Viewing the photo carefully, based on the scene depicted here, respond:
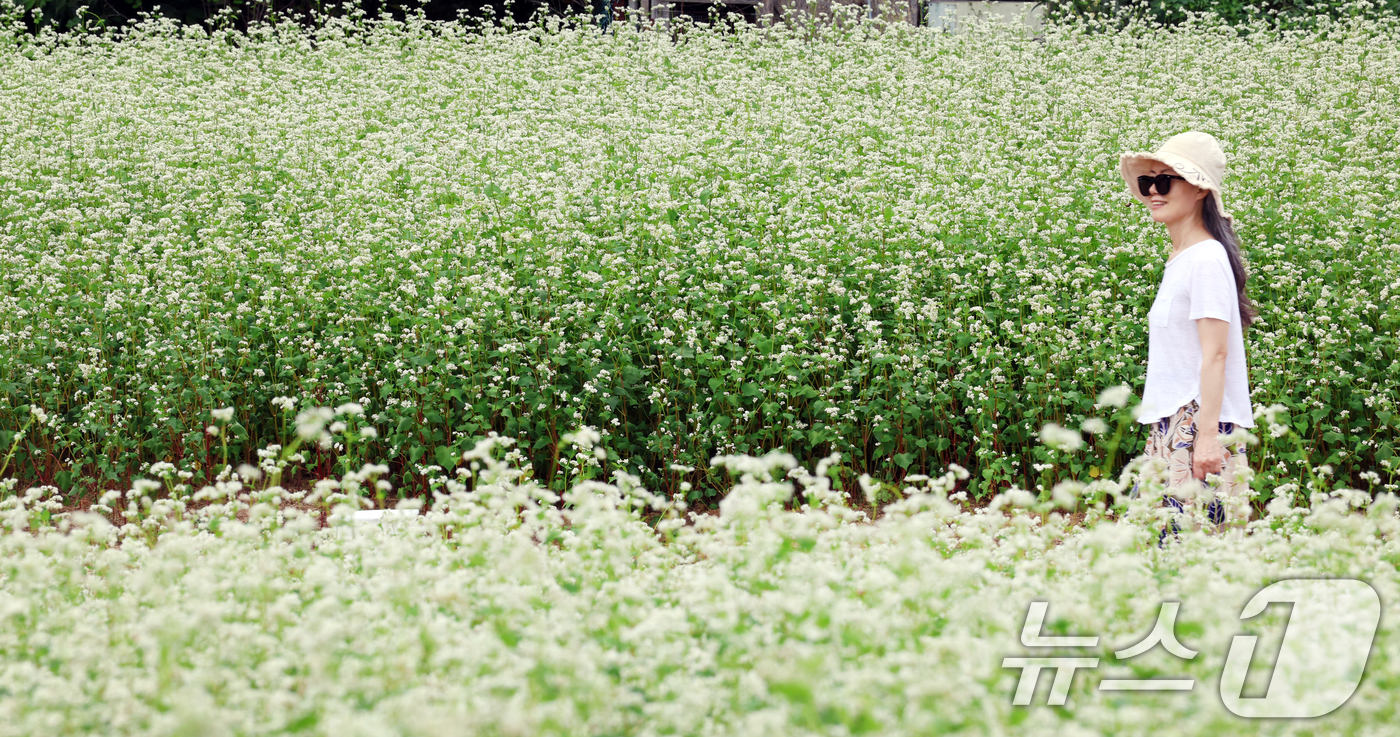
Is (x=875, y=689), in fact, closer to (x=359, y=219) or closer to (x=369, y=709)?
(x=369, y=709)

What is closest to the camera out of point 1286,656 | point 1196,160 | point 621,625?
point 1286,656

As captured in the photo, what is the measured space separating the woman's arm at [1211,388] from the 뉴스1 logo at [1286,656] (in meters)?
1.18

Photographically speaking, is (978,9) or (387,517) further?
(978,9)

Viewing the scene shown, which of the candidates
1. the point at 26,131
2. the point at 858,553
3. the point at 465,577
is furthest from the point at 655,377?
the point at 26,131

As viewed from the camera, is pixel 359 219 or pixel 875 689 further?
pixel 359 219

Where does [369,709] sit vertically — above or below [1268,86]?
below

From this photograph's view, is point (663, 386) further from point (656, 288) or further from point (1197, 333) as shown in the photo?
point (1197, 333)

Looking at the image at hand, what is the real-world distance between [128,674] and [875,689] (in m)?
1.88

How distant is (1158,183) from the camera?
15.5ft

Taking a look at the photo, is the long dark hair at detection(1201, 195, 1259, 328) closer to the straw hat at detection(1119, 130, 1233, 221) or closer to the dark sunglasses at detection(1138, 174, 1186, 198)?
the straw hat at detection(1119, 130, 1233, 221)

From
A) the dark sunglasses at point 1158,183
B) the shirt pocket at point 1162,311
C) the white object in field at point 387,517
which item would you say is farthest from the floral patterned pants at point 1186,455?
the white object in field at point 387,517

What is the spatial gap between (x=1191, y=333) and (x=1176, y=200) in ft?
1.84

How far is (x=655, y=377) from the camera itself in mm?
6910

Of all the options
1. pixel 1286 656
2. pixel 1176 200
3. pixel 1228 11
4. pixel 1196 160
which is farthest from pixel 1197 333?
pixel 1228 11
